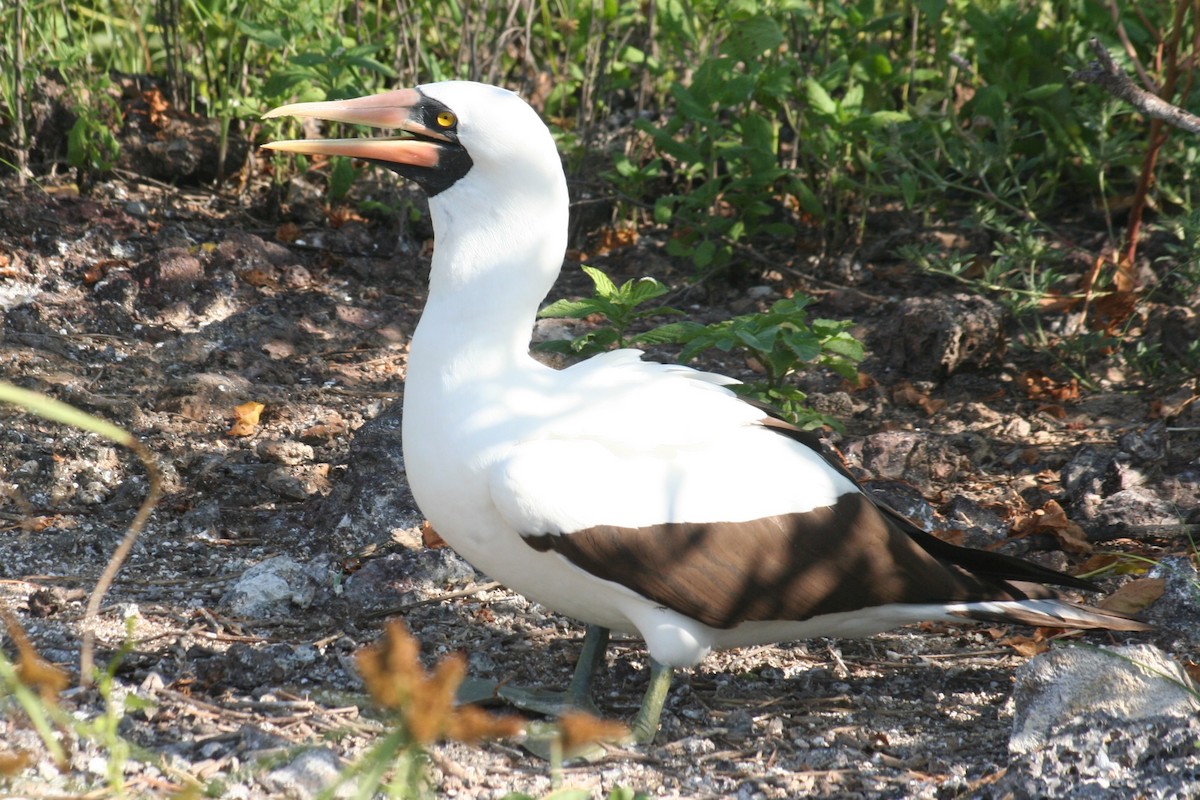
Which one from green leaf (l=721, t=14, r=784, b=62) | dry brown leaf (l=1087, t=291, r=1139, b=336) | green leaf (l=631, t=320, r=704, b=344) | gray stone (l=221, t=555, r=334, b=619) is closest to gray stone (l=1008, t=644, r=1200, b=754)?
green leaf (l=631, t=320, r=704, b=344)

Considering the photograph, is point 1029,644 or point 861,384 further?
point 861,384

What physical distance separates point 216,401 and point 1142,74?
11.3 ft

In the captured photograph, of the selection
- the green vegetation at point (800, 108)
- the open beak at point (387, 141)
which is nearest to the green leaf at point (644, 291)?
the open beak at point (387, 141)

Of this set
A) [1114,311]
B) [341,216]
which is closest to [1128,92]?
[1114,311]

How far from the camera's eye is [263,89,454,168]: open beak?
309 cm

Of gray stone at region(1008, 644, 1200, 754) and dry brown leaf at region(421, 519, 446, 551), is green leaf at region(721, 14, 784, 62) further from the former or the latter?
gray stone at region(1008, 644, 1200, 754)

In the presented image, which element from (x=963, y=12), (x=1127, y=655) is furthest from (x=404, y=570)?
(x=963, y=12)

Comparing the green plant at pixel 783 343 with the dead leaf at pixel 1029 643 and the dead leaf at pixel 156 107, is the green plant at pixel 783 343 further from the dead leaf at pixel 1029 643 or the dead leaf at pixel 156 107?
the dead leaf at pixel 156 107

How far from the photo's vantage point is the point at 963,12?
224 inches

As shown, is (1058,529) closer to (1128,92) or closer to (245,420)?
(1128,92)

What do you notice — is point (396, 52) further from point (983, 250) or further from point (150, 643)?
point (150, 643)

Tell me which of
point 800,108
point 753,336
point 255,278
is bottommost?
point 255,278

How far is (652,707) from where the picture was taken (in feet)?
9.97

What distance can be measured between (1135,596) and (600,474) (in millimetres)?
1553
